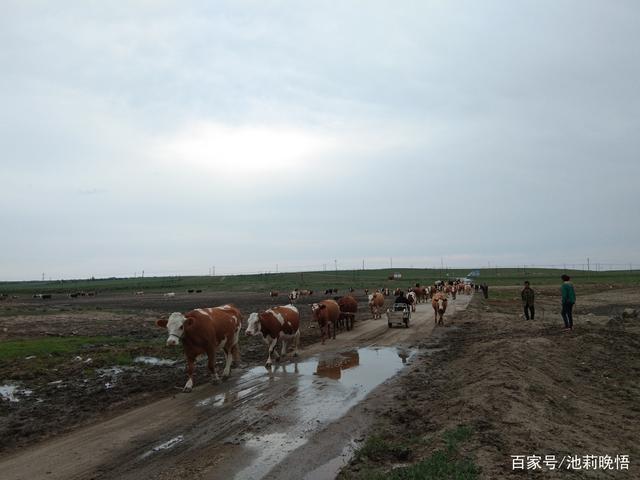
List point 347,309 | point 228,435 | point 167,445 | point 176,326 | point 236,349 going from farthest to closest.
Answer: point 347,309
point 236,349
point 176,326
point 228,435
point 167,445

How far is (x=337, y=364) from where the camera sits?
14.7m

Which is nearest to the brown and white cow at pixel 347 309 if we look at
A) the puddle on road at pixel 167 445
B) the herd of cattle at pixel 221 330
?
the herd of cattle at pixel 221 330

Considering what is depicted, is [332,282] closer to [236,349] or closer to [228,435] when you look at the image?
[236,349]

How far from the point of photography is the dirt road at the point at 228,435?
6672 mm

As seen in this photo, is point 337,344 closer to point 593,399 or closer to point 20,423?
point 593,399

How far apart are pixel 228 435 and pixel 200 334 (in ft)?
15.0

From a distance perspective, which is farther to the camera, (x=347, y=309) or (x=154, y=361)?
(x=347, y=309)

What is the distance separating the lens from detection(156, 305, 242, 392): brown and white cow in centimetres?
1178

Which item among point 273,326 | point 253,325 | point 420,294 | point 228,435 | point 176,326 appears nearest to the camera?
point 228,435

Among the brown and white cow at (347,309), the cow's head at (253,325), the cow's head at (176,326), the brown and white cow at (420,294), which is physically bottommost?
the brown and white cow at (420,294)

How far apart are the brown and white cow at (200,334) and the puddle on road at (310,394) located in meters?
1.11

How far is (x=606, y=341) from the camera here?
54.0 feet

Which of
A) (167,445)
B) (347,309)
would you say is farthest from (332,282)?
(167,445)

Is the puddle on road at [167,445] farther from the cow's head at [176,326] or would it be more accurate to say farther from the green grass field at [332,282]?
the green grass field at [332,282]
